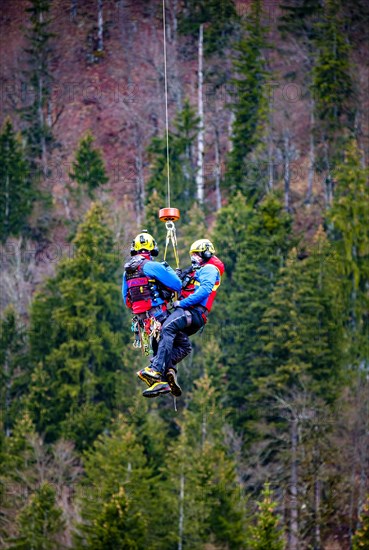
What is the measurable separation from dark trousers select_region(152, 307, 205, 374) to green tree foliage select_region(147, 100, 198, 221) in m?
38.9

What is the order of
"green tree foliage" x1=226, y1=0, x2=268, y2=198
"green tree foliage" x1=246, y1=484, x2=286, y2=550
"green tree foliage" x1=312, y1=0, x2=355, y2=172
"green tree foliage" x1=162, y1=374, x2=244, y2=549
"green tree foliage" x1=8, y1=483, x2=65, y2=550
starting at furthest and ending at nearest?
"green tree foliage" x1=312, y1=0, x2=355, y2=172
"green tree foliage" x1=226, y1=0, x2=268, y2=198
"green tree foliage" x1=8, y1=483, x2=65, y2=550
"green tree foliage" x1=162, y1=374, x2=244, y2=549
"green tree foliage" x1=246, y1=484, x2=286, y2=550

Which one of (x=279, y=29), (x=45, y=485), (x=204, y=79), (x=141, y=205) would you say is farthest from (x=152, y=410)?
(x=279, y=29)

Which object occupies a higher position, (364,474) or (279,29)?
(279,29)

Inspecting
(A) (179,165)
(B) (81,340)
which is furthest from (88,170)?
(B) (81,340)

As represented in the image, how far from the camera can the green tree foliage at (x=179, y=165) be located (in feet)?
192

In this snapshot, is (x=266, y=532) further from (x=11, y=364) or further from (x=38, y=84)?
(x=38, y=84)

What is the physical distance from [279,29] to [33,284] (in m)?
22.7

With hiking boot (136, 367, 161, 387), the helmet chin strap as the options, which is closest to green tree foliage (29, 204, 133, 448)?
the helmet chin strap

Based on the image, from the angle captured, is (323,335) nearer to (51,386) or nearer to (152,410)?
(152,410)

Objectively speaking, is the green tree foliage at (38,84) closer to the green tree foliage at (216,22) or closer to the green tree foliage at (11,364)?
the green tree foliage at (216,22)

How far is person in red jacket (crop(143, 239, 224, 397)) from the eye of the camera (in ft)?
58.6

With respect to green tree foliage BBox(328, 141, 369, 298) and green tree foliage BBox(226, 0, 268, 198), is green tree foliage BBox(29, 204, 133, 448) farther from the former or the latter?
green tree foliage BBox(328, 141, 369, 298)

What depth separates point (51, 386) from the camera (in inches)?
2015

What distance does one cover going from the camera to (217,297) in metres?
51.0
